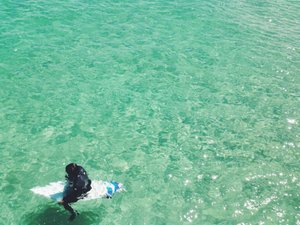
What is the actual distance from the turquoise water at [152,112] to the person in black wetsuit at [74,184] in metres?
0.97

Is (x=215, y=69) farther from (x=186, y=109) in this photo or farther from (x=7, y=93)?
(x=7, y=93)

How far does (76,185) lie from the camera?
26.1 feet

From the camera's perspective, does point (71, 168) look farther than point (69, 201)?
No

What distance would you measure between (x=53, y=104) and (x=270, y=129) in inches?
375

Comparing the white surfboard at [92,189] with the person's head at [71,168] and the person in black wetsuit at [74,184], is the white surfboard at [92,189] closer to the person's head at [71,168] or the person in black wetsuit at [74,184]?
the person in black wetsuit at [74,184]

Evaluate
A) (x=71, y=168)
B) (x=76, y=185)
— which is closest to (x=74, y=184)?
(x=76, y=185)

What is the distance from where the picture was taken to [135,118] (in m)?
13.2

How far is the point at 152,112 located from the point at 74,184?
20.8 ft

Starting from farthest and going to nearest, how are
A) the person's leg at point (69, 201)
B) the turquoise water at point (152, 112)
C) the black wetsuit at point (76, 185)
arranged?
the turquoise water at point (152, 112) < the person's leg at point (69, 201) < the black wetsuit at point (76, 185)

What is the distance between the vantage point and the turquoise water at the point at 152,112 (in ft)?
31.9

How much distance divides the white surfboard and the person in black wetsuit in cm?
58

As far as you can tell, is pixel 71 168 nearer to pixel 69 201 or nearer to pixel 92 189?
pixel 69 201

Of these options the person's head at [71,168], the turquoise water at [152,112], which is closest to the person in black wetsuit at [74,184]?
the person's head at [71,168]

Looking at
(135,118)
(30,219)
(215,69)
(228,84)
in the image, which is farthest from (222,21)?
(30,219)
